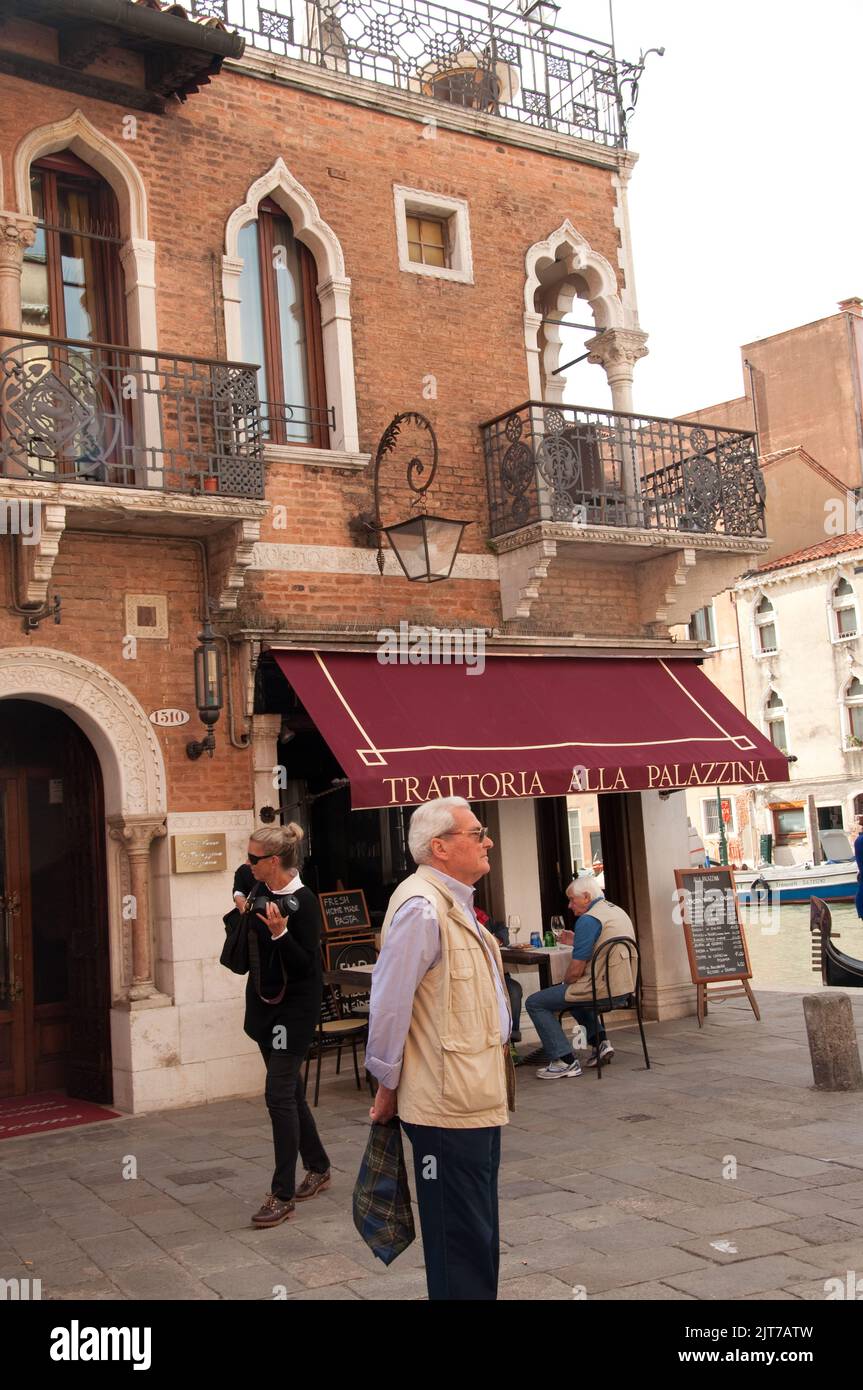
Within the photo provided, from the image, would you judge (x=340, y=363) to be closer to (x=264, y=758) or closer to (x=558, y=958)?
(x=264, y=758)

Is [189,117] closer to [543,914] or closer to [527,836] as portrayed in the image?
[527,836]

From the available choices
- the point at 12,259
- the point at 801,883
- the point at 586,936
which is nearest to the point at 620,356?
the point at 12,259

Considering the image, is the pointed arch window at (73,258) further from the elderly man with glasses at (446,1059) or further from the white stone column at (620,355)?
the elderly man with glasses at (446,1059)

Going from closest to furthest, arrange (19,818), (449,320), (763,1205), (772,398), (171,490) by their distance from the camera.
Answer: (763,1205) < (171,490) < (19,818) < (449,320) < (772,398)

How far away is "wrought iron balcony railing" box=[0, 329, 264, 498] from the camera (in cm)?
909

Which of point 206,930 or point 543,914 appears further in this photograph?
point 543,914

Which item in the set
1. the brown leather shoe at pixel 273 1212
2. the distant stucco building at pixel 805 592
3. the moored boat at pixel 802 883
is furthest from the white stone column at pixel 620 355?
the distant stucco building at pixel 805 592

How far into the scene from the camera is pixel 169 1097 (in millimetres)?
9734

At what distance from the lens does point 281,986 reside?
6562 millimetres

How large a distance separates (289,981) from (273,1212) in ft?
3.76

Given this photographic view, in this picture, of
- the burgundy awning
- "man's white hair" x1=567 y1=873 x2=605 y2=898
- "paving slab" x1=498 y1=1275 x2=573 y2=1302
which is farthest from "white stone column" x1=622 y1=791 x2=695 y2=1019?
"paving slab" x1=498 y1=1275 x2=573 y2=1302

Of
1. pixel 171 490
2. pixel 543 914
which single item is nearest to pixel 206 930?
pixel 171 490

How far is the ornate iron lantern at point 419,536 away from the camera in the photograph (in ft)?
34.5

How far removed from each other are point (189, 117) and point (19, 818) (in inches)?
239
